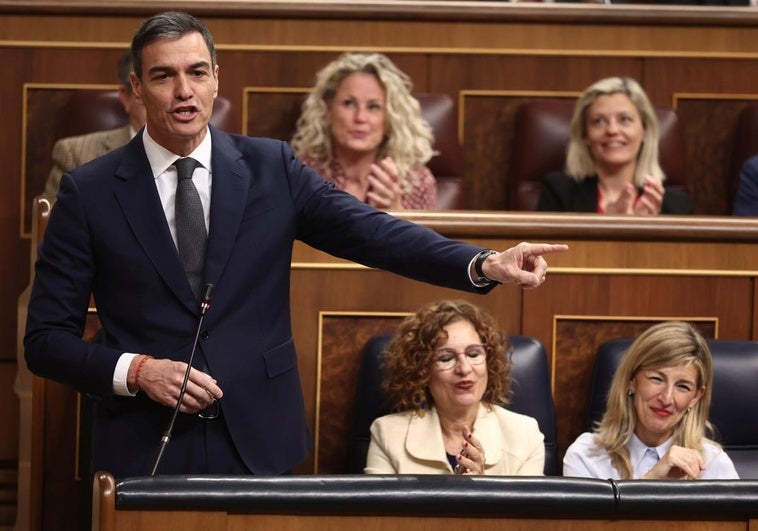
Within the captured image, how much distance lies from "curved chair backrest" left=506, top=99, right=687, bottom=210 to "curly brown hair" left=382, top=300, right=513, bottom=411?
→ 59 centimetres

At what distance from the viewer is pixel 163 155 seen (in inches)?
38.9

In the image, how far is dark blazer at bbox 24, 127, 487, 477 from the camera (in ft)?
3.14

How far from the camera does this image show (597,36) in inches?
76.2

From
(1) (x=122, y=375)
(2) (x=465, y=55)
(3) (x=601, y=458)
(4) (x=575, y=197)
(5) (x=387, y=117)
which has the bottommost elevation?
(3) (x=601, y=458)

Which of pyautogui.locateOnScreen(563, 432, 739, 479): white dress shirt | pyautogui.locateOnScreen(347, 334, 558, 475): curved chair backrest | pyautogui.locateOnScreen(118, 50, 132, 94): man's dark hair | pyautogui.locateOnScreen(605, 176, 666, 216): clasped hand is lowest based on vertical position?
pyautogui.locateOnScreen(563, 432, 739, 479): white dress shirt

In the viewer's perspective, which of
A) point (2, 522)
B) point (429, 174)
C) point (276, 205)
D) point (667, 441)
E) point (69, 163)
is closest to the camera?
point (276, 205)

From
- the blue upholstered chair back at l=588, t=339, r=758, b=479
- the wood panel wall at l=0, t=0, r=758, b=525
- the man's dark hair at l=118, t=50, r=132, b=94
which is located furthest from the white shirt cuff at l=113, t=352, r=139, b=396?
the wood panel wall at l=0, t=0, r=758, b=525

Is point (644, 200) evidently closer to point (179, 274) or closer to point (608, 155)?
point (608, 155)

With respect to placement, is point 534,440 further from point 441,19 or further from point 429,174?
point 441,19

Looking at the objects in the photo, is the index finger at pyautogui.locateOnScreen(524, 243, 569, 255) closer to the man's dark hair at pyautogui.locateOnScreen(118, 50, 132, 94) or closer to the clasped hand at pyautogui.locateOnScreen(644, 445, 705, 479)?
the clasped hand at pyautogui.locateOnScreen(644, 445, 705, 479)

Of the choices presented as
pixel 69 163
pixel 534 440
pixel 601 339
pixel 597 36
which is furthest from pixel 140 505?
pixel 597 36

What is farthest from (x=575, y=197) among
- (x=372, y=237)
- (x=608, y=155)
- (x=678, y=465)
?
(x=372, y=237)

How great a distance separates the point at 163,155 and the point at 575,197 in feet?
2.99

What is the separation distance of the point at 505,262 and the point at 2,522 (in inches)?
35.2
